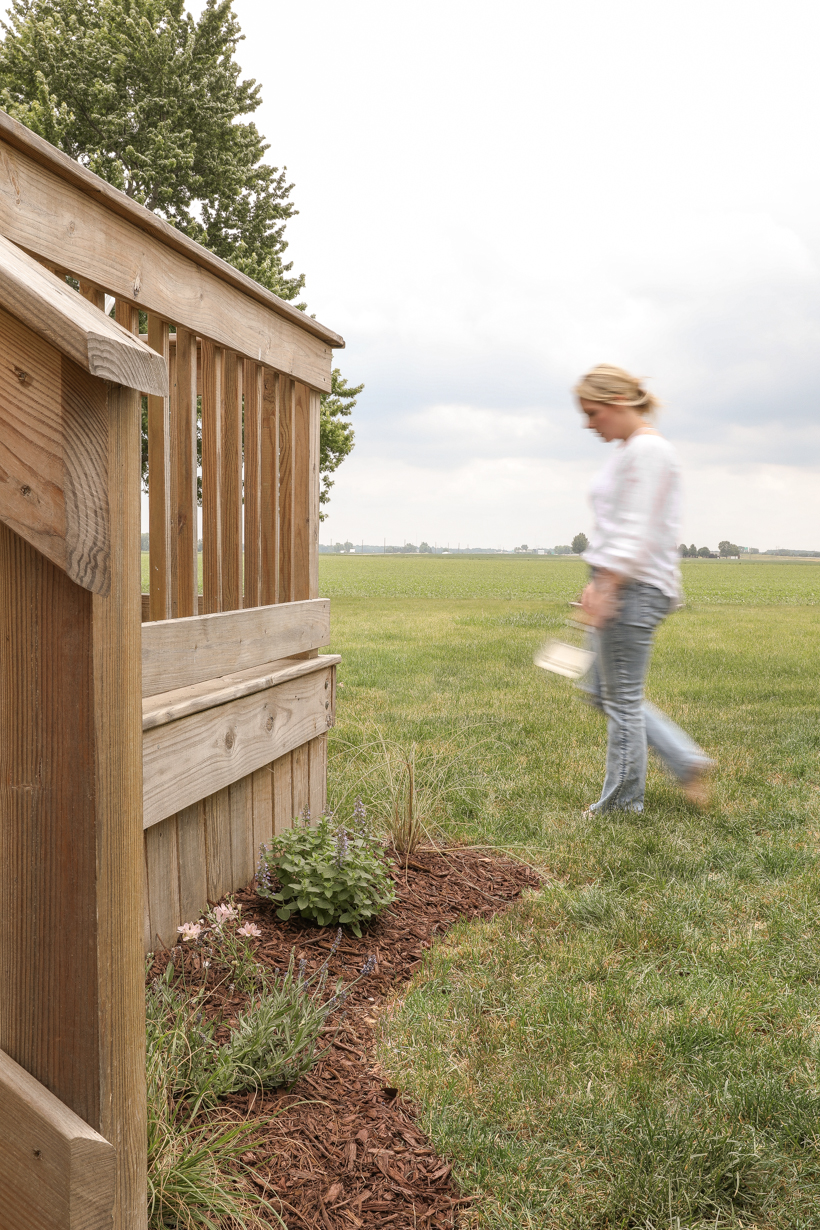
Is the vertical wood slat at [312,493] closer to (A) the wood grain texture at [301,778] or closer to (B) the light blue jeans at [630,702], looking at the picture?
(A) the wood grain texture at [301,778]

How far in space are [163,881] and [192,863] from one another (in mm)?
184

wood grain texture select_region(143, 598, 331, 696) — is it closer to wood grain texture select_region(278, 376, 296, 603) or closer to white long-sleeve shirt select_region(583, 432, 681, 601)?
wood grain texture select_region(278, 376, 296, 603)

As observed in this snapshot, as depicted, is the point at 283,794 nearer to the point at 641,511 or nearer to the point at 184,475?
the point at 184,475

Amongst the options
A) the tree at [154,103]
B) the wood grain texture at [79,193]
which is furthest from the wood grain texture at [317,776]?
the tree at [154,103]

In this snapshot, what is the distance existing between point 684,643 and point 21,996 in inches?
513

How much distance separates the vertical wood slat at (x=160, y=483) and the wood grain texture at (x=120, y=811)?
1505 mm

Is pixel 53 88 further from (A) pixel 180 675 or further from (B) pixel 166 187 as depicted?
(A) pixel 180 675

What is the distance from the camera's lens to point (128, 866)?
1222 mm

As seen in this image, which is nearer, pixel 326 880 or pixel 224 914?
pixel 224 914

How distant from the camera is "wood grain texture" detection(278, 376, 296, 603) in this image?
12.1ft

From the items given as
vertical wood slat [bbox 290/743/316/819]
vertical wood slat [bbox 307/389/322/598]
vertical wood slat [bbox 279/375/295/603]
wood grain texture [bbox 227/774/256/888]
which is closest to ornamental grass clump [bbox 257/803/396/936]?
wood grain texture [bbox 227/774/256/888]

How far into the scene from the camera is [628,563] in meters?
3.99

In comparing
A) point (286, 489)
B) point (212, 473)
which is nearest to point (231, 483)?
point (212, 473)

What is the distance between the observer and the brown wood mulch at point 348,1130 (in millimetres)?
1813
